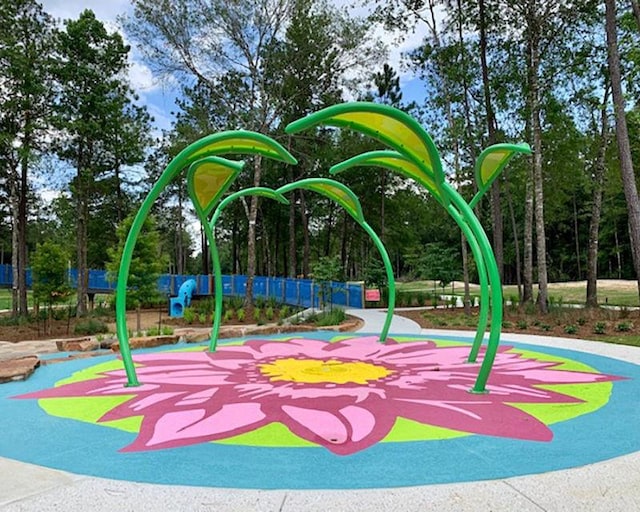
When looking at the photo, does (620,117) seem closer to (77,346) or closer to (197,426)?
(197,426)

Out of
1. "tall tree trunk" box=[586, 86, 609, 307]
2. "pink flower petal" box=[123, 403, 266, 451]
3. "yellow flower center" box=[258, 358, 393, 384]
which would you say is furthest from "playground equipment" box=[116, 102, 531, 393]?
"tall tree trunk" box=[586, 86, 609, 307]

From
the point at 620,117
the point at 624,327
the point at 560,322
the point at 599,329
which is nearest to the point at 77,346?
the point at 599,329

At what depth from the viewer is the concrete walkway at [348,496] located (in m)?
2.98

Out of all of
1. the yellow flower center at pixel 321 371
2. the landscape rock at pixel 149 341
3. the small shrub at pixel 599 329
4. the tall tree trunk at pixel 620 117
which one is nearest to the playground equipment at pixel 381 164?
the yellow flower center at pixel 321 371

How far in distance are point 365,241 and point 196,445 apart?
114ft

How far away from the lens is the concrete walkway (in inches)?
117

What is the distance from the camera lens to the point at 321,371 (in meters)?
7.52

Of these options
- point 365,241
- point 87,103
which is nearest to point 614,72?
point 87,103

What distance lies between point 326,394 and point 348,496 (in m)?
2.85

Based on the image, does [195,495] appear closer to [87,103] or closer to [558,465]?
[558,465]

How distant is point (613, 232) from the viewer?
147ft

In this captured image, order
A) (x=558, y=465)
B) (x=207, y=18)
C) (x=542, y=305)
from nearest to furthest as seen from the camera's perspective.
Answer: (x=558, y=465), (x=542, y=305), (x=207, y=18)

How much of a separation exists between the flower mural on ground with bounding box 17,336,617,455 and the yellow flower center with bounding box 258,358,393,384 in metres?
0.02

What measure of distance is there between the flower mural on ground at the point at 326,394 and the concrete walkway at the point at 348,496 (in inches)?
33.9
